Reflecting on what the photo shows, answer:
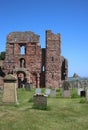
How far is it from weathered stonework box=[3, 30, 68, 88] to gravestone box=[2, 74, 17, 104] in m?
28.8

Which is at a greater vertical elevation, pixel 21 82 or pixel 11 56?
pixel 11 56

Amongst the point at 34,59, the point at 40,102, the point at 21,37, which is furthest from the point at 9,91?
the point at 21,37

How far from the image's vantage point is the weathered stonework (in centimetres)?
4928

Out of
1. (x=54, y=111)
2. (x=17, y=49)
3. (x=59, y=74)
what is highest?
(x=17, y=49)

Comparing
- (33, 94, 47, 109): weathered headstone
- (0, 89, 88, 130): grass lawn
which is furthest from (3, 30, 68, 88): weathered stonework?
(0, 89, 88, 130): grass lawn

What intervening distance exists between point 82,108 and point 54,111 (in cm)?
230

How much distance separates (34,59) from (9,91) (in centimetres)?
3020

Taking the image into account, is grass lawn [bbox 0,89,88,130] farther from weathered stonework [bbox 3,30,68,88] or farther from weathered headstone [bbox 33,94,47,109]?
weathered stonework [bbox 3,30,68,88]

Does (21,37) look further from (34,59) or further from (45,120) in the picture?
(45,120)

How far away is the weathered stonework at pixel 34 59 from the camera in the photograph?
49.3 m

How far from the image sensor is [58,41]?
1940 inches

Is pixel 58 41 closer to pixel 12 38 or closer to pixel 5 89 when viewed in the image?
pixel 12 38

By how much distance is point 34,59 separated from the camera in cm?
4988

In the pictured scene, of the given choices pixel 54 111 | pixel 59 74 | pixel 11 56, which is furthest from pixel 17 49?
pixel 54 111
